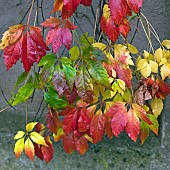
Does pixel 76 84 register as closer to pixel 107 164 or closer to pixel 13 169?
pixel 107 164

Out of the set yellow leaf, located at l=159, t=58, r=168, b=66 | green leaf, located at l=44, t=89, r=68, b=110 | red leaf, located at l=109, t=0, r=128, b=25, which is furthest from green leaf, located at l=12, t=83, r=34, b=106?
yellow leaf, located at l=159, t=58, r=168, b=66

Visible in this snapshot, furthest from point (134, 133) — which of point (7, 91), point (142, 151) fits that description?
point (7, 91)

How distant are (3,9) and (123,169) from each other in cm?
94

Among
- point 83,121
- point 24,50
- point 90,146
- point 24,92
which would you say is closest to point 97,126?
point 83,121

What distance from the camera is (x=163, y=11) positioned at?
180 cm

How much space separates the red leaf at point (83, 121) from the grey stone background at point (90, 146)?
52cm

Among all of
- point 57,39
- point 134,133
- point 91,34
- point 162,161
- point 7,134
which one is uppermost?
point 57,39

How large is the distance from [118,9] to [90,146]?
915mm

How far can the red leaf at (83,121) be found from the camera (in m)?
1.46

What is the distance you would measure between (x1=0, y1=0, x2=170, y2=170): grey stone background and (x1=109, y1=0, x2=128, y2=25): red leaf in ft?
1.90

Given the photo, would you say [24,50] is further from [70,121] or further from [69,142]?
[69,142]

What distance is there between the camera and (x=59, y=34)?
1.32 m

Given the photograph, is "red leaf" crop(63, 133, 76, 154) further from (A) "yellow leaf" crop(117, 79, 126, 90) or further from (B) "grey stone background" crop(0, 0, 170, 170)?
(B) "grey stone background" crop(0, 0, 170, 170)

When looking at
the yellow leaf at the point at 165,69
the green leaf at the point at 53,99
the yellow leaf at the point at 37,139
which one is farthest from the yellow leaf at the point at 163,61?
the yellow leaf at the point at 37,139
